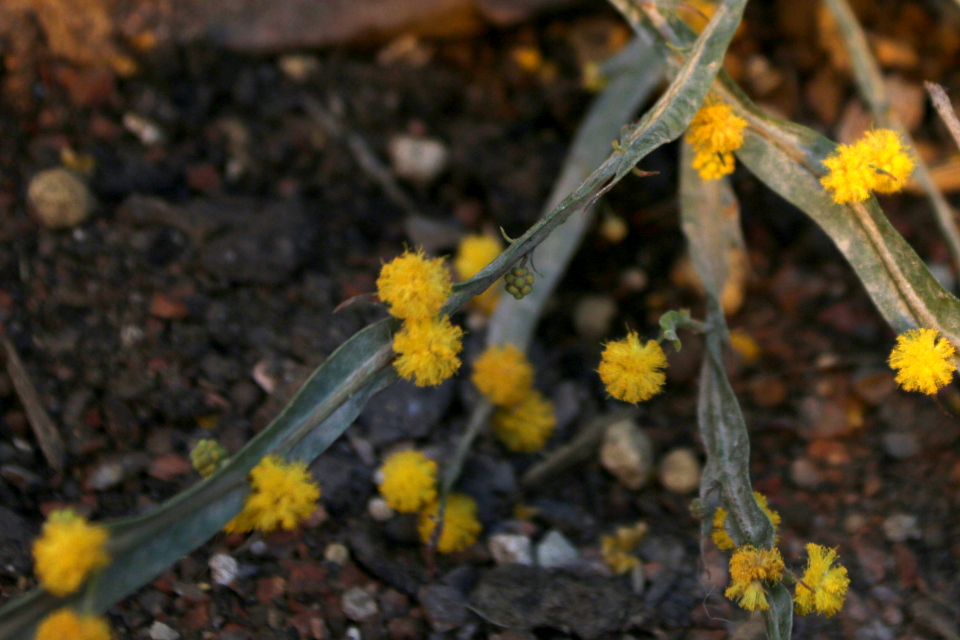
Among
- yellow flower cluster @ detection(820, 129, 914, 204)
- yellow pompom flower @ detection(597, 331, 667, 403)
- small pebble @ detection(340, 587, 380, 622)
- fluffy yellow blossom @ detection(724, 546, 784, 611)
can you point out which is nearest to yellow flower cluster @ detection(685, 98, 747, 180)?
yellow flower cluster @ detection(820, 129, 914, 204)

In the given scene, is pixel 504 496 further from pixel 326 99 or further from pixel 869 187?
pixel 326 99

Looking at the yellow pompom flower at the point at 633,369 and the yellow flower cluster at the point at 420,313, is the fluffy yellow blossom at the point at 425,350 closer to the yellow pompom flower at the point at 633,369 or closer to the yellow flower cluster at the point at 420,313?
the yellow flower cluster at the point at 420,313

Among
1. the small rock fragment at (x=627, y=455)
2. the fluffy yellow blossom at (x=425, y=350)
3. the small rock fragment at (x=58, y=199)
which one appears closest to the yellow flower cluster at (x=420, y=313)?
the fluffy yellow blossom at (x=425, y=350)

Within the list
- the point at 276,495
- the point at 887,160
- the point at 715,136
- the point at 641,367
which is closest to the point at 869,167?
the point at 887,160

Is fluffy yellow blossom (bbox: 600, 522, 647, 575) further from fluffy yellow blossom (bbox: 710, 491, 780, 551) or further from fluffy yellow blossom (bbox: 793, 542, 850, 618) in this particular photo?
fluffy yellow blossom (bbox: 793, 542, 850, 618)

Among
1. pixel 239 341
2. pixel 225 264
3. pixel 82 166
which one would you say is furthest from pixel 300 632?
pixel 82 166

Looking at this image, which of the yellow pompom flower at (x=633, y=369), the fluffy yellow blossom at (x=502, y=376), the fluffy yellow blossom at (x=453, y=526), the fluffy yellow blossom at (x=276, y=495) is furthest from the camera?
the fluffy yellow blossom at (x=502, y=376)

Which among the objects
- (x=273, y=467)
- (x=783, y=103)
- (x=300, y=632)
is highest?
(x=783, y=103)
